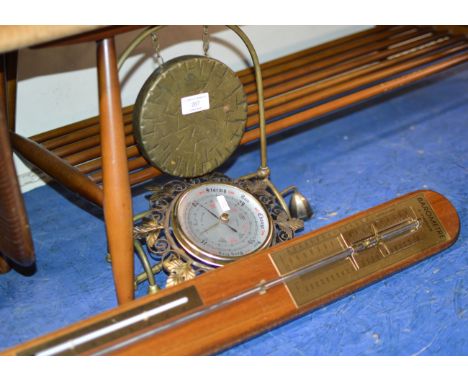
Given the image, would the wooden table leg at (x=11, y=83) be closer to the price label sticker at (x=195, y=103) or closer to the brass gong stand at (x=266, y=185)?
the brass gong stand at (x=266, y=185)

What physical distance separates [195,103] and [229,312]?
484 mm

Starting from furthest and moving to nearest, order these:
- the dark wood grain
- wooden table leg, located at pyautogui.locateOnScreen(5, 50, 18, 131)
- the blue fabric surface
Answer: wooden table leg, located at pyautogui.locateOnScreen(5, 50, 18, 131) → the blue fabric surface → the dark wood grain

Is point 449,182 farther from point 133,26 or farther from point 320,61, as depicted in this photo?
point 133,26

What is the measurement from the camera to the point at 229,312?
1.33 metres

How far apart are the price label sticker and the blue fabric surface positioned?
397 millimetres

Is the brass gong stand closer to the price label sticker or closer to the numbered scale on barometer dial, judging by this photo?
the numbered scale on barometer dial

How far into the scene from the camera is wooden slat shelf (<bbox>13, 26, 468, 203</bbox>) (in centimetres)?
164

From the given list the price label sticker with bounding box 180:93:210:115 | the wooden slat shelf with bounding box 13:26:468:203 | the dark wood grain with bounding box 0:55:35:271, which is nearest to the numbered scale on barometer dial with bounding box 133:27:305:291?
the price label sticker with bounding box 180:93:210:115

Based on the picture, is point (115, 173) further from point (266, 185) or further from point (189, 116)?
point (266, 185)

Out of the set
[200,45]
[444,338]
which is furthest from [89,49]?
[444,338]

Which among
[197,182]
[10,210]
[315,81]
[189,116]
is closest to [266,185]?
[197,182]

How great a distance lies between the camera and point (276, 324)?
1362 millimetres

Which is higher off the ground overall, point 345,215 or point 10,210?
point 10,210

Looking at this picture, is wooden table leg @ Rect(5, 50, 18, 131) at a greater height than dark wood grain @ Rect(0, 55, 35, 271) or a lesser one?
greater
